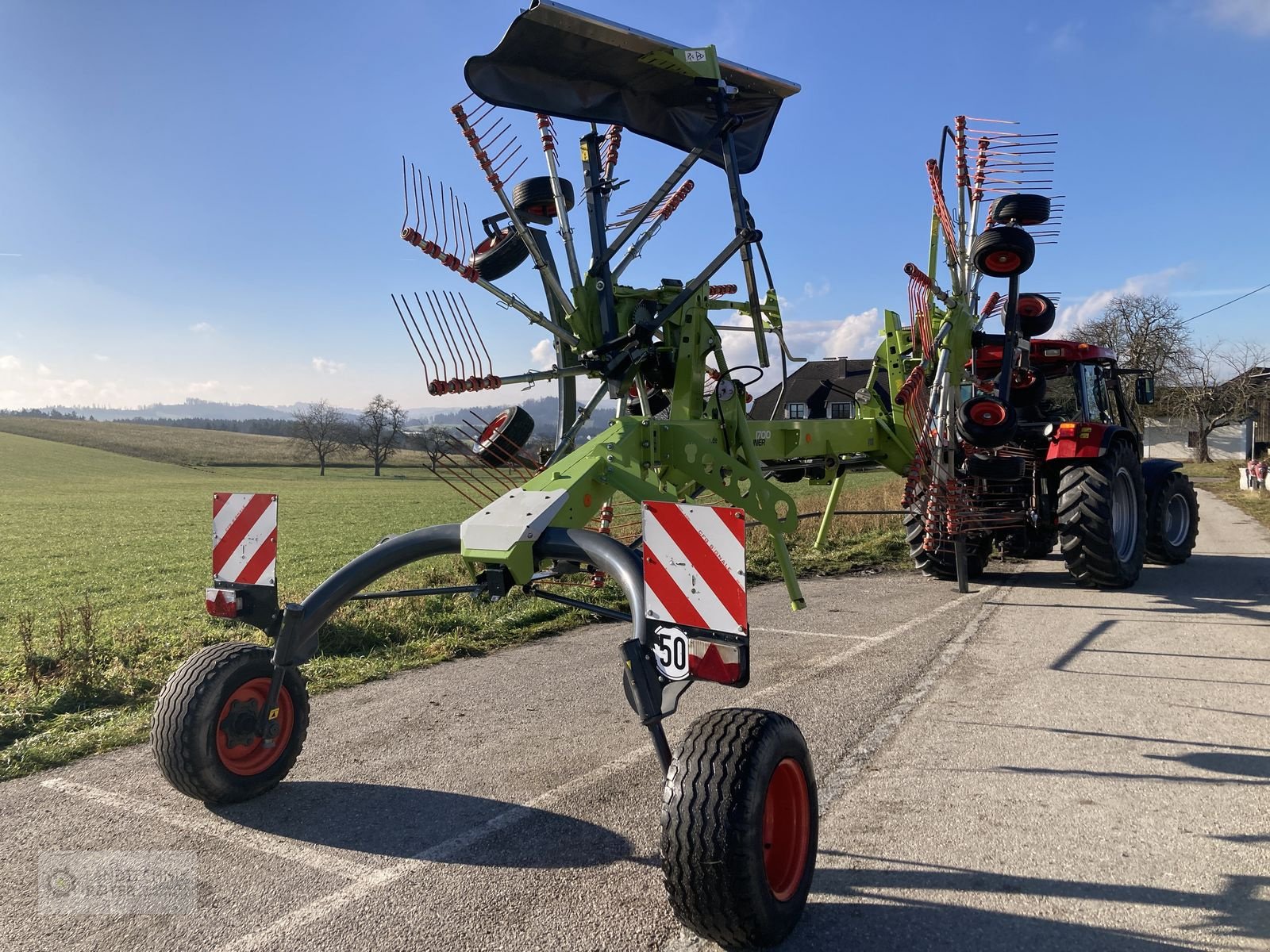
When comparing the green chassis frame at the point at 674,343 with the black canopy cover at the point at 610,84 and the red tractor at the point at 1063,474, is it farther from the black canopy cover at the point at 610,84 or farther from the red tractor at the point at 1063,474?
the red tractor at the point at 1063,474

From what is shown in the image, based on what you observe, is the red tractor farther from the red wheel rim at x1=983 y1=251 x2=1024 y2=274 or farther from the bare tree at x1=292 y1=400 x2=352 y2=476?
the bare tree at x1=292 y1=400 x2=352 y2=476

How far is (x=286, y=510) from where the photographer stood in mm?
32938

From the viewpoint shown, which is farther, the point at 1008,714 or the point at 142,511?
the point at 142,511

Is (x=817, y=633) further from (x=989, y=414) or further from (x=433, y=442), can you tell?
(x=433, y=442)

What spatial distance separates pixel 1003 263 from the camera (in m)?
7.94

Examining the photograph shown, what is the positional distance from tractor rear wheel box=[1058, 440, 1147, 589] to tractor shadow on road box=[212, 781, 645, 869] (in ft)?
22.8

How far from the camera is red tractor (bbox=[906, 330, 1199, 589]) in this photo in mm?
8773

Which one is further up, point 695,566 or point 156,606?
point 695,566

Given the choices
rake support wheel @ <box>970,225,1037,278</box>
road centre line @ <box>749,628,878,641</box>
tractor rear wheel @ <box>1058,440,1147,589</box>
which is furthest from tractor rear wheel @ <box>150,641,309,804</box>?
tractor rear wheel @ <box>1058,440,1147,589</box>

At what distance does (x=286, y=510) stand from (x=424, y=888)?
3213 cm

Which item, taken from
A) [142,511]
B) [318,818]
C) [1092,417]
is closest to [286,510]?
[142,511]

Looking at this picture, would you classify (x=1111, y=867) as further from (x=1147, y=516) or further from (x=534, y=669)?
(x=1147, y=516)

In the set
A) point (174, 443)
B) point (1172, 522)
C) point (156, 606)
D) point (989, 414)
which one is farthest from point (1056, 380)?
point (174, 443)

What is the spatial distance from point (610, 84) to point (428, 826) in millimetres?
4542
